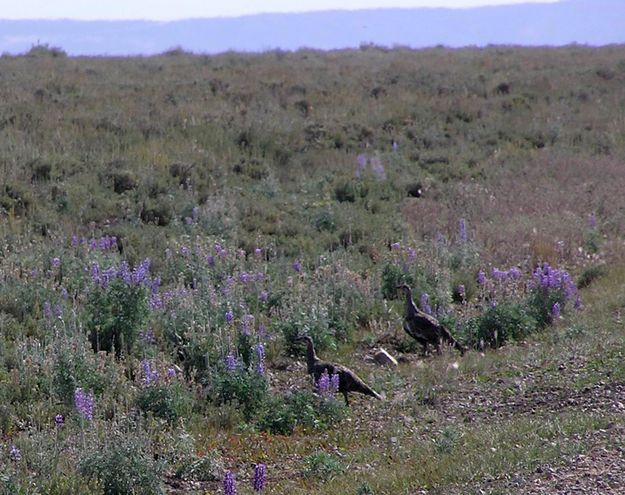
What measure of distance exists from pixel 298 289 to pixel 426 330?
161 cm

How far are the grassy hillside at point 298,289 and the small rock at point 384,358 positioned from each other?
0.43ft

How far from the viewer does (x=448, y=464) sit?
634 cm

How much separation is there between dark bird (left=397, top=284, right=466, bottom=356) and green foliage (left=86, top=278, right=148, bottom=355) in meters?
2.55

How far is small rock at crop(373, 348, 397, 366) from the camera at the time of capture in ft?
31.6

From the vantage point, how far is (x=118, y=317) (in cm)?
898

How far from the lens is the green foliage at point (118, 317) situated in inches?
353

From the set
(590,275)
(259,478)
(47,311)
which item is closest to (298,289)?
(47,311)

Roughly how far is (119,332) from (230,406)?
1.69 m

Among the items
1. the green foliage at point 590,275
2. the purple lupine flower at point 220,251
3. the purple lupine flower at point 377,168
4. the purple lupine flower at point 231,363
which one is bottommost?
the green foliage at point 590,275

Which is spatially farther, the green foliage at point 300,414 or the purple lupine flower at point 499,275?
the purple lupine flower at point 499,275

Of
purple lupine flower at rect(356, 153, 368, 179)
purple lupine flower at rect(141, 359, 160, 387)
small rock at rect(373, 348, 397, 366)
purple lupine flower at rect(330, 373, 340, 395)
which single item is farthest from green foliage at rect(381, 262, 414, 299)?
purple lupine flower at rect(356, 153, 368, 179)

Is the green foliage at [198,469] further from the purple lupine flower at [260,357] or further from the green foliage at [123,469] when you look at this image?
the purple lupine flower at [260,357]

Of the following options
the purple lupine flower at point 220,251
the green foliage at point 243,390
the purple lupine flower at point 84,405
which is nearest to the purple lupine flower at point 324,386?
the green foliage at point 243,390

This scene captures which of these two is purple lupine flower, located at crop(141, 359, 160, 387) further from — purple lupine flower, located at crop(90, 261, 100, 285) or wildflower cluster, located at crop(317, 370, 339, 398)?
purple lupine flower, located at crop(90, 261, 100, 285)
